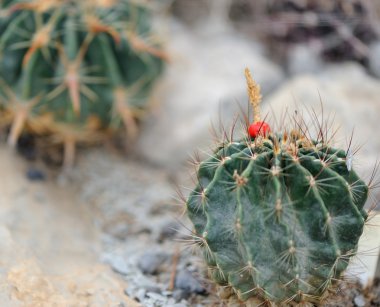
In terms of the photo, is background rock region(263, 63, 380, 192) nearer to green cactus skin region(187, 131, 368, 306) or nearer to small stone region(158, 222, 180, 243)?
small stone region(158, 222, 180, 243)

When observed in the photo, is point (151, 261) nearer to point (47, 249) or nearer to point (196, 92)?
point (47, 249)

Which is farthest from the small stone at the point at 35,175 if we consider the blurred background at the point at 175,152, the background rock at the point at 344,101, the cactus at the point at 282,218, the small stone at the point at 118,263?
the cactus at the point at 282,218

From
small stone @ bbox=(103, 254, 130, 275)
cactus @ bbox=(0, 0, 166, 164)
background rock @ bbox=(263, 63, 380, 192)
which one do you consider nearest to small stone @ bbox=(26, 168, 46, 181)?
cactus @ bbox=(0, 0, 166, 164)

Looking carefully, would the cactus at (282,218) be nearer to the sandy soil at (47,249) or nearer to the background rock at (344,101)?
the sandy soil at (47,249)

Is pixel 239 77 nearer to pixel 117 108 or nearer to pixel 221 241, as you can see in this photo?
pixel 117 108

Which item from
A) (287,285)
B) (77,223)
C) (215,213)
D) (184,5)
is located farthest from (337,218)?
(184,5)

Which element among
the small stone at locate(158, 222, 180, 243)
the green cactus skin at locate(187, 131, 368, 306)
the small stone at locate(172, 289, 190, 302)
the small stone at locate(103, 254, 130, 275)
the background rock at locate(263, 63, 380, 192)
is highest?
the background rock at locate(263, 63, 380, 192)

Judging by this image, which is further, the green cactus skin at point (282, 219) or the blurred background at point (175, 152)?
the blurred background at point (175, 152)
